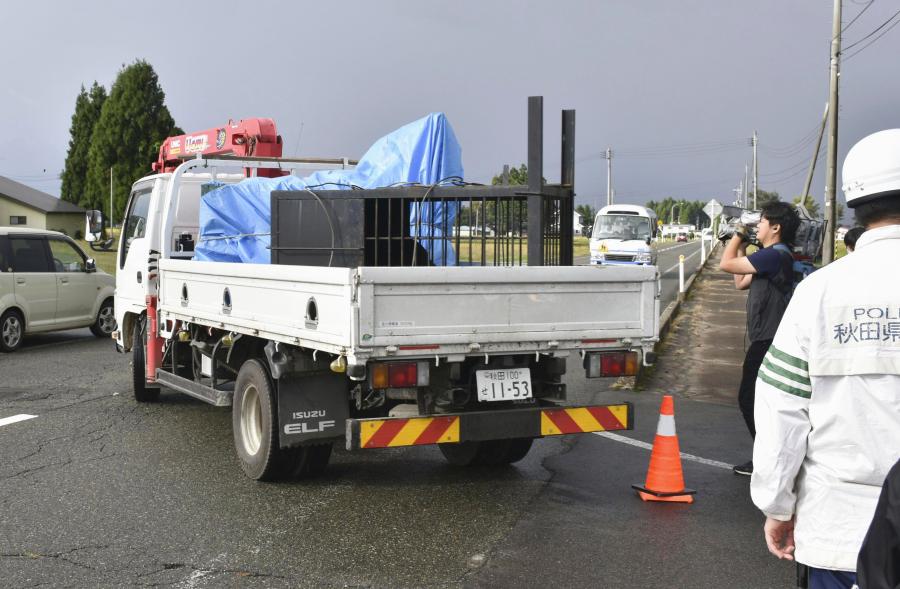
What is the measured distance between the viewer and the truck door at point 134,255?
31.4 feet

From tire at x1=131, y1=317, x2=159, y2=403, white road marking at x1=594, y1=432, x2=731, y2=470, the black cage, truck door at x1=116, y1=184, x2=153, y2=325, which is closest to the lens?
the black cage

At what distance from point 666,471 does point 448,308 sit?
185 centimetres

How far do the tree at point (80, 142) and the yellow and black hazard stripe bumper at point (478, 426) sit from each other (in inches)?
3238

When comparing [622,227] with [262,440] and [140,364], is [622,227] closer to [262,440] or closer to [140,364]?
[140,364]

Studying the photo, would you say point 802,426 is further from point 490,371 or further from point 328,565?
point 490,371

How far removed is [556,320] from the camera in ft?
20.1

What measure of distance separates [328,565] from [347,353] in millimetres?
1167

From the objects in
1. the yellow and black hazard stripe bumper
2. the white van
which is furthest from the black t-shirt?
the white van

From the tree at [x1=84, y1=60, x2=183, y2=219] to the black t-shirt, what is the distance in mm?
68269

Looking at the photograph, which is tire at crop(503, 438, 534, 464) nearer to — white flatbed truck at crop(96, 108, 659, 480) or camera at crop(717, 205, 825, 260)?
white flatbed truck at crop(96, 108, 659, 480)

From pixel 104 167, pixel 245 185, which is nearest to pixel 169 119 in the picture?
pixel 104 167

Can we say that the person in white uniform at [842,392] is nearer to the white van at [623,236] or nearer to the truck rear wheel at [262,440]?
the truck rear wheel at [262,440]

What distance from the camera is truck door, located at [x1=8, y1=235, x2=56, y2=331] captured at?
14.7 m

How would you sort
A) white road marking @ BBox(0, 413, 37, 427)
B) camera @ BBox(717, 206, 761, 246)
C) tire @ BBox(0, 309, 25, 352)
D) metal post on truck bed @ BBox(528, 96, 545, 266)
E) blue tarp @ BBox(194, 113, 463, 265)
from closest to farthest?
metal post on truck bed @ BBox(528, 96, 545, 266)
blue tarp @ BBox(194, 113, 463, 265)
camera @ BBox(717, 206, 761, 246)
white road marking @ BBox(0, 413, 37, 427)
tire @ BBox(0, 309, 25, 352)
